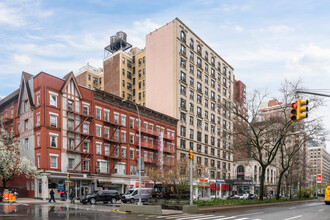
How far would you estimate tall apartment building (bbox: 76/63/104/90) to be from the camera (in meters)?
91.8

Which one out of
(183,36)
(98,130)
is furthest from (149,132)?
(183,36)

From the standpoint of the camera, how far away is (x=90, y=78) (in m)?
92.6

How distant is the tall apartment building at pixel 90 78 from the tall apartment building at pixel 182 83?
11836 mm

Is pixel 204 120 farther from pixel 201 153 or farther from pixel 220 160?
pixel 220 160

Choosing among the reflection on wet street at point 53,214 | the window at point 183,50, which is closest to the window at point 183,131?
the window at point 183,50

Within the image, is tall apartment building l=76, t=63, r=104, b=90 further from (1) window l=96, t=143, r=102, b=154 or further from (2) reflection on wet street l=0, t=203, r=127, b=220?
(2) reflection on wet street l=0, t=203, r=127, b=220

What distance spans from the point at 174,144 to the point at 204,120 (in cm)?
1364

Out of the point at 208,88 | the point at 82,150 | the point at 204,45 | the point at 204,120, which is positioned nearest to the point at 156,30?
the point at 204,45

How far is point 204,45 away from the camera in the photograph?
75.8 meters

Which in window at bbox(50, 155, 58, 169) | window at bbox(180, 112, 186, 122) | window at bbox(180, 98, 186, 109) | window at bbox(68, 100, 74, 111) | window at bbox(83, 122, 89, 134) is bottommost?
window at bbox(50, 155, 58, 169)

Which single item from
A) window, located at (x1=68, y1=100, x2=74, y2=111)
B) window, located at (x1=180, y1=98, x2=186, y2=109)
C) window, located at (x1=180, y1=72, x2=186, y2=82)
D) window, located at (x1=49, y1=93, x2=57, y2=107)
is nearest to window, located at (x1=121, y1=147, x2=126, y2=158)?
window, located at (x1=68, y1=100, x2=74, y2=111)

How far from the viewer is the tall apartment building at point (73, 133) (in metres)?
41.7

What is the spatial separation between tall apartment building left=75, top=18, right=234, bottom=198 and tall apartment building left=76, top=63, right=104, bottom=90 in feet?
38.8

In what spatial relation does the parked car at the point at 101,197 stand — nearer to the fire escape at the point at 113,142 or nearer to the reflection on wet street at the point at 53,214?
the fire escape at the point at 113,142
